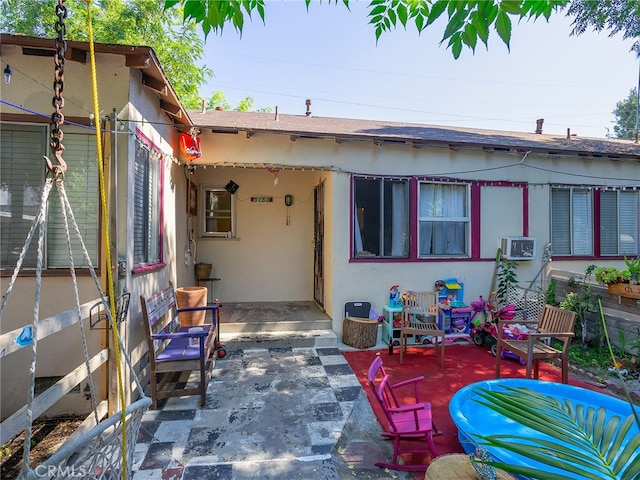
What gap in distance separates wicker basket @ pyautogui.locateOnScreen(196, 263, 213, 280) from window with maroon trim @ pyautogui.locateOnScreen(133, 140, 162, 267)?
87.2 inches

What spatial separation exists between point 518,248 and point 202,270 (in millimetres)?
6255

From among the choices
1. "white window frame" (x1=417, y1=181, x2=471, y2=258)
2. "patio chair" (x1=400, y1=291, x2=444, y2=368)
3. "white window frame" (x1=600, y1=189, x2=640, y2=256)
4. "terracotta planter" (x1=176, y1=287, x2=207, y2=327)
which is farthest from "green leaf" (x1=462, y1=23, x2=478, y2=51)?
"white window frame" (x1=600, y1=189, x2=640, y2=256)

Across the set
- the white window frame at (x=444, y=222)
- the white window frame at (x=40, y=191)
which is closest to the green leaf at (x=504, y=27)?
the white window frame at (x=40, y=191)

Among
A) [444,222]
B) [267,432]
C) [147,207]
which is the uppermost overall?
[147,207]

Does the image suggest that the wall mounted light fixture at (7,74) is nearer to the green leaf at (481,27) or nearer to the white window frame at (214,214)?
the green leaf at (481,27)

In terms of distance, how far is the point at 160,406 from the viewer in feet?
11.6

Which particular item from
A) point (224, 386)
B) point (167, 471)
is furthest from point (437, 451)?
point (224, 386)

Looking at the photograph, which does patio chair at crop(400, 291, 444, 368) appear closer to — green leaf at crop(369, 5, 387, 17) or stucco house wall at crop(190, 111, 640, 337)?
stucco house wall at crop(190, 111, 640, 337)

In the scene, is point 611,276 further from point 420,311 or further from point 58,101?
point 58,101

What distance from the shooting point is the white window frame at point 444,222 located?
606 centimetres

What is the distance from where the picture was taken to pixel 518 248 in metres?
6.08

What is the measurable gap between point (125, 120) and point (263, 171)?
13.2ft

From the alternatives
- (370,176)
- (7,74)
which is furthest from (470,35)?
(370,176)

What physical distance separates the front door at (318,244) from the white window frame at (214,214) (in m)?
1.82
